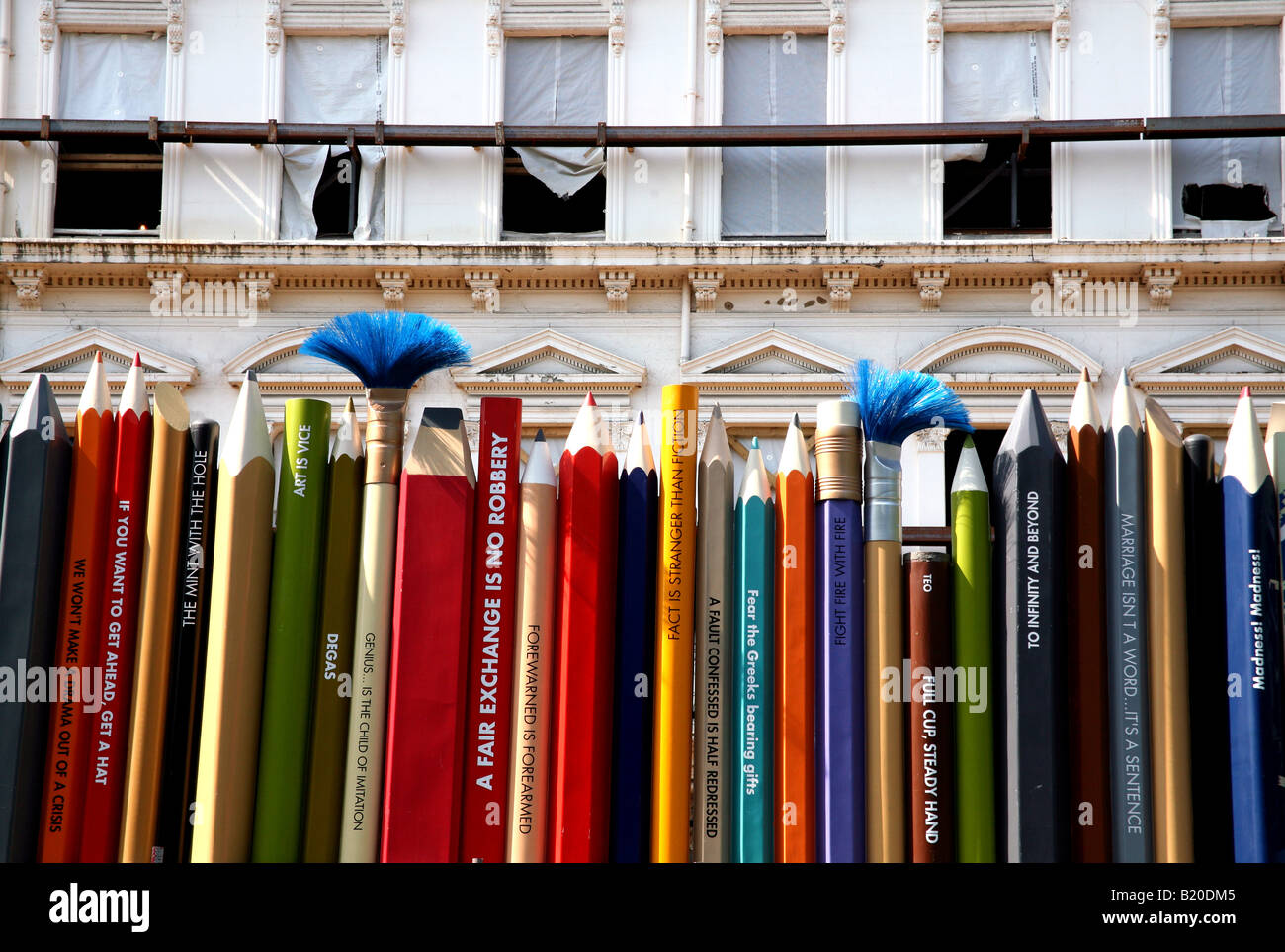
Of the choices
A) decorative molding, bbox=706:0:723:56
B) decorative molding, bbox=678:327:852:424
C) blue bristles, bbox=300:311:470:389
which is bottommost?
blue bristles, bbox=300:311:470:389

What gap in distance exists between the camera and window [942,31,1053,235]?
1964cm

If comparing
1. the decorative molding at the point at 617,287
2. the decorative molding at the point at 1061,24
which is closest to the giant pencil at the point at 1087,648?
the decorative molding at the point at 617,287

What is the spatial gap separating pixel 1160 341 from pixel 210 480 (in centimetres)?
1665

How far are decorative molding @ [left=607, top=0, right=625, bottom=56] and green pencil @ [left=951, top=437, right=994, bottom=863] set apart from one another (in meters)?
17.0

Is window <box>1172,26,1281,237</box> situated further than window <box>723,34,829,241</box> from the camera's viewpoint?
No

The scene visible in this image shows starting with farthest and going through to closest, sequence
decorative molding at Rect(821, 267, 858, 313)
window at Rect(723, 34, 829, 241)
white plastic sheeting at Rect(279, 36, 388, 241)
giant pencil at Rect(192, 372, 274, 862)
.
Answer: white plastic sheeting at Rect(279, 36, 388, 241)
window at Rect(723, 34, 829, 241)
decorative molding at Rect(821, 267, 858, 313)
giant pencil at Rect(192, 372, 274, 862)

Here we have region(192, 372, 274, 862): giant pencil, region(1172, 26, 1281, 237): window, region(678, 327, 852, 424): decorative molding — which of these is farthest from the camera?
region(1172, 26, 1281, 237): window

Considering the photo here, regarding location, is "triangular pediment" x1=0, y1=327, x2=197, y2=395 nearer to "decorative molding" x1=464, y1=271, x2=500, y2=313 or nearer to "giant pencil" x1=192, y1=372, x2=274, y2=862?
"decorative molding" x1=464, y1=271, x2=500, y2=313

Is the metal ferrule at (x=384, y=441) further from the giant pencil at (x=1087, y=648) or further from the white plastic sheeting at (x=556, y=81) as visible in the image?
the white plastic sheeting at (x=556, y=81)

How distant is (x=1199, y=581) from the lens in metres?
3.88

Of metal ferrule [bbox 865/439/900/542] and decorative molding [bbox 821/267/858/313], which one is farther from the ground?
decorative molding [bbox 821/267/858/313]

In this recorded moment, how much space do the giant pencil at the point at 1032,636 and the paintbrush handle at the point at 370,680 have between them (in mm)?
1443

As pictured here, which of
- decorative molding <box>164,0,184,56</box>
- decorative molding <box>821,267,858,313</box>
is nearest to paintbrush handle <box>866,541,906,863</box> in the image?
decorative molding <box>821,267,858,313</box>

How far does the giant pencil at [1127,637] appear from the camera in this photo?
3729 millimetres
